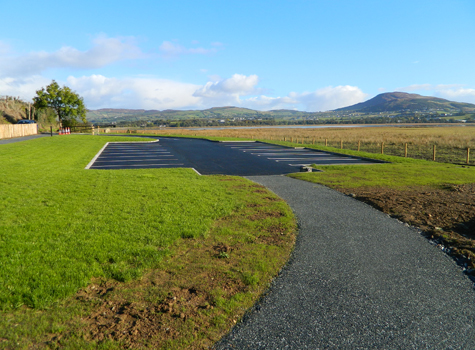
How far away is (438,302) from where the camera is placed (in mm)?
4172

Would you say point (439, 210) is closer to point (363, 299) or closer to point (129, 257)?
point (363, 299)

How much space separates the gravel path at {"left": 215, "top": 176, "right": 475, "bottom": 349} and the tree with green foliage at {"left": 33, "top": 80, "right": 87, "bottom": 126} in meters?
60.4

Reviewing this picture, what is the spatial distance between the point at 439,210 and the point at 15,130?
43.6m

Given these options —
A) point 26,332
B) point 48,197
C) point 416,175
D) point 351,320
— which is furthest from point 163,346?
point 416,175

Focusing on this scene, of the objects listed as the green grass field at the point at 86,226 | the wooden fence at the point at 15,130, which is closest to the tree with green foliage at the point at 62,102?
the wooden fence at the point at 15,130

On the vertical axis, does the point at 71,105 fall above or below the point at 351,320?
above

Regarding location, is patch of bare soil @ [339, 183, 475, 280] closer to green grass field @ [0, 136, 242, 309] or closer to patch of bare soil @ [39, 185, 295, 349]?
patch of bare soil @ [39, 185, 295, 349]

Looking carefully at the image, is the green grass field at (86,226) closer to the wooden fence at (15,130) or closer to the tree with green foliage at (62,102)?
the wooden fence at (15,130)

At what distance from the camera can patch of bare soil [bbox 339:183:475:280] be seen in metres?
6.06

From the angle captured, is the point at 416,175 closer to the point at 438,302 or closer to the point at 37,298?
the point at 438,302

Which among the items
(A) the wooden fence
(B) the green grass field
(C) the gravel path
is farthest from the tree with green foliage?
(C) the gravel path

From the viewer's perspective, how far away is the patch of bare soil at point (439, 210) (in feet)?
19.9

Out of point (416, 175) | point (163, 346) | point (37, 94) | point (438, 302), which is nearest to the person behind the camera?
point (163, 346)

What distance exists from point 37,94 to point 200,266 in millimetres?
62220
